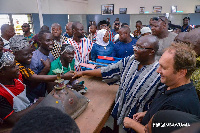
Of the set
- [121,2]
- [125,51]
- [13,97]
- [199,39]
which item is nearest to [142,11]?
[121,2]

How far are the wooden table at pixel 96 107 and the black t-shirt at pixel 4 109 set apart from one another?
0.46 feet

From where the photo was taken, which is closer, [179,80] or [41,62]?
[179,80]

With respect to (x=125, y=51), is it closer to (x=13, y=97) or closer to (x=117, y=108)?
(x=117, y=108)

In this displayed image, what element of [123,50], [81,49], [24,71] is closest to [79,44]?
[81,49]

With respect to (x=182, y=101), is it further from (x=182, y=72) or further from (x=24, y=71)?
(x=24, y=71)

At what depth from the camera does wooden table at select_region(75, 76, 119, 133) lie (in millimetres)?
1372

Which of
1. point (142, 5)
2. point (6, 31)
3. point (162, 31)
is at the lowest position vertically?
point (162, 31)

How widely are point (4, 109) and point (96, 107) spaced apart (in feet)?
2.95

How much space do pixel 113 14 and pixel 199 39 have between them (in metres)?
10.5

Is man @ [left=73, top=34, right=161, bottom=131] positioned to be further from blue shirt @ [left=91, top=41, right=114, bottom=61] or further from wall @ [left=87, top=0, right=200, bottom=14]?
wall @ [left=87, top=0, right=200, bottom=14]

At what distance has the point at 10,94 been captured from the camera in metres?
1.46

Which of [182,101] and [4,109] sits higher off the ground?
[182,101]

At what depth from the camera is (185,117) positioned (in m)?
0.73

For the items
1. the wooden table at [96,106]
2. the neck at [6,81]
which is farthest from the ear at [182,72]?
the neck at [6,81]
